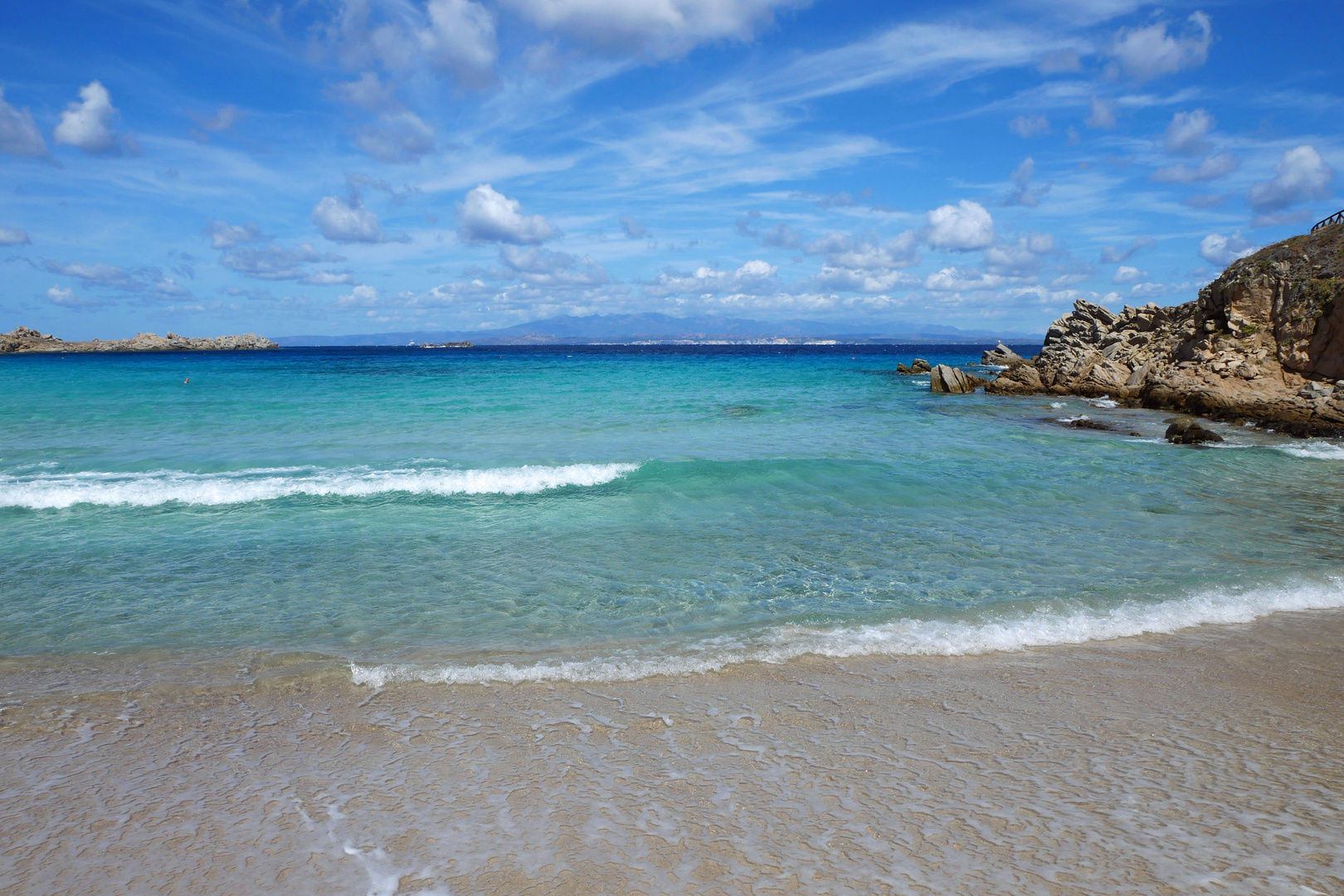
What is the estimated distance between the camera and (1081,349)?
3934 cm

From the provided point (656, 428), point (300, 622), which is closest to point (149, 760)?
point (300, 622)

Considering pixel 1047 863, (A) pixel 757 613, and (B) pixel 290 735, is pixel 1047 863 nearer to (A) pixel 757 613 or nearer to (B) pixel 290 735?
(A) pixel 757 613

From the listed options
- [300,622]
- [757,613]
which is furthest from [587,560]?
[300,622]

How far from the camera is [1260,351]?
26.2 meters

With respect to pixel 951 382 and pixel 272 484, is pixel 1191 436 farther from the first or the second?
pixel 272 484

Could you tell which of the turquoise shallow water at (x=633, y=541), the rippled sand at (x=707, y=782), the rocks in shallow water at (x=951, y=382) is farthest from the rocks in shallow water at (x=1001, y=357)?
the rippled sand at (x=707, y=782)

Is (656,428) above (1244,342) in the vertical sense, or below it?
below

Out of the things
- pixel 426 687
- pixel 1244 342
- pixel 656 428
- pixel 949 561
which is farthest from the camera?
pixel 1244 342

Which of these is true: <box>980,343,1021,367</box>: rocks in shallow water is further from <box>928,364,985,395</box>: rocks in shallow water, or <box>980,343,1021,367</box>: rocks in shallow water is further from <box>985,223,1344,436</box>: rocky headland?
<box>985,223,1344,436</box>: rocky headland

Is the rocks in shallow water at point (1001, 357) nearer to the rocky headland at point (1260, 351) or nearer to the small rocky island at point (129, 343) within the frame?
the rocky headland at point (1260, 351)

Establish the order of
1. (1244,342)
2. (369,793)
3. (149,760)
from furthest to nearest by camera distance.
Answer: (1244,342) → (149,760) → (369,793)

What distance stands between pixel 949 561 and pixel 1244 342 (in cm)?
2566

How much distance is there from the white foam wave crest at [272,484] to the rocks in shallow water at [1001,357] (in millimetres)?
38106

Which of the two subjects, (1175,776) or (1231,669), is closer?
(1175,776)
